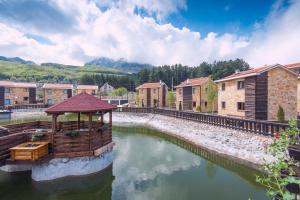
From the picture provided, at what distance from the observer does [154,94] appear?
43.8 metres

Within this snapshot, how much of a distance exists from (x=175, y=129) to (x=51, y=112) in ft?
52.8

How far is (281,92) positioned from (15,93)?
53.3 meters

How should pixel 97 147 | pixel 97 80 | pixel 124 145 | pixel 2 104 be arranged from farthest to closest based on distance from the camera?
pixel 97 80
pixel 2 104
pixel 124 145
pixel 97 147

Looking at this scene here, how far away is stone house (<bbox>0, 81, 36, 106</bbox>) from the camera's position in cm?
4253

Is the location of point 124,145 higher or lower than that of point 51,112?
lower

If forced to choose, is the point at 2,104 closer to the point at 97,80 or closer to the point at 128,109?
the point at 128,109

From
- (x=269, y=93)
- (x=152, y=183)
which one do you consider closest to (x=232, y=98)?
(x=269, y=93)

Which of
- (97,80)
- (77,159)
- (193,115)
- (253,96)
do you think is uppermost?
(97,80)

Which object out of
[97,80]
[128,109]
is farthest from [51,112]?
[97,80]

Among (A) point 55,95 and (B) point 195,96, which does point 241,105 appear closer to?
(B) point 195,96

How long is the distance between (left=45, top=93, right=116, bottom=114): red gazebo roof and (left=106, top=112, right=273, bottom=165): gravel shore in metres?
8.59

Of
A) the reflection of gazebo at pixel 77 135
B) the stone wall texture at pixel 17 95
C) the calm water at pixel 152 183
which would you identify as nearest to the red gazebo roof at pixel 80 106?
the reflection of gazebo at pixel 77 135

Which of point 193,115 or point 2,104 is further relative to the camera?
point 2,104

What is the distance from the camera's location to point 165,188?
9680 mm
